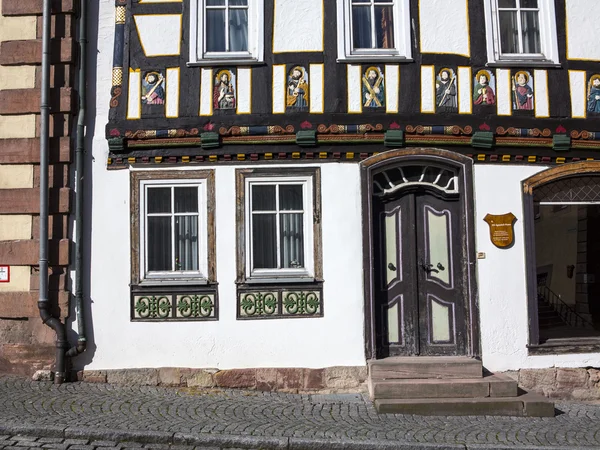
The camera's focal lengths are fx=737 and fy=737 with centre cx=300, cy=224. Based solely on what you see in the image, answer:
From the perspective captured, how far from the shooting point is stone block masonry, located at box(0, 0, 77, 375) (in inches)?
379

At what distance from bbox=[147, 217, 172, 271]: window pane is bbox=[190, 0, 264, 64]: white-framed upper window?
2.30 metres

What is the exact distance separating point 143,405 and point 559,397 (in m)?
5.38

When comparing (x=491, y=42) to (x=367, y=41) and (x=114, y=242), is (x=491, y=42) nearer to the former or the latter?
(x=367, y=41)

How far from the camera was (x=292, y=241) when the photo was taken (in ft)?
32.6

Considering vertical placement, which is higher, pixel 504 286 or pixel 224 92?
pixel 224 92

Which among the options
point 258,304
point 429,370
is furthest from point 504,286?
point 258,304

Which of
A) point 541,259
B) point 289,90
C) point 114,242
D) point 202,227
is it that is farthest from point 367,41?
point 541,259

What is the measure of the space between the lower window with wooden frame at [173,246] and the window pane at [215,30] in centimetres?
175

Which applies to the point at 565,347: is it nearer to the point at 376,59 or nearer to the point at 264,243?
the point at 264,243

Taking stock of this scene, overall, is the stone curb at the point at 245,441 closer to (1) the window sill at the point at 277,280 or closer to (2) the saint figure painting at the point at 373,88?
(1) the window sill at the point at 277,280

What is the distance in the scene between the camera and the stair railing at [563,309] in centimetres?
1358

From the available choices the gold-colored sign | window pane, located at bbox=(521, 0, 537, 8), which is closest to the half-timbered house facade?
the gold-colored sign

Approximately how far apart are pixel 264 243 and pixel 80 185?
2550 millimetres

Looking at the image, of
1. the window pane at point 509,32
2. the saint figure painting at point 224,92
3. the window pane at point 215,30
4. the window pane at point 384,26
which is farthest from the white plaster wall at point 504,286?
the window pane at point 215,30
